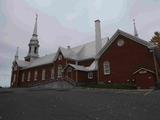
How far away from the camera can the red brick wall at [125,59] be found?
28.0m

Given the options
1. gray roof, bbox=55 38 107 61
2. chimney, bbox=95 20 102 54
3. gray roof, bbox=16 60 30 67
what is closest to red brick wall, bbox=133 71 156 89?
chimney, bbox=95 20 102 54

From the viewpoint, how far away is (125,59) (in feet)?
98.5

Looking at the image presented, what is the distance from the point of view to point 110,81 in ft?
103

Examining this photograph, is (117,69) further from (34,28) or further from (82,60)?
(34,28)

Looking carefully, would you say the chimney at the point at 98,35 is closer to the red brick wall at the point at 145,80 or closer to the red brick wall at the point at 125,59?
the red brick wall at the point at 125,59

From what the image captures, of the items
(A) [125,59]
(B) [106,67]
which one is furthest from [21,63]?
(A) [125,59]

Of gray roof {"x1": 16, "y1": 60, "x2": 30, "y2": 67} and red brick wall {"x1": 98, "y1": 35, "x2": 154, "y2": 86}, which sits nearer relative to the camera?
red brick wall {"x1": 98, "y1": 35, "x2": 154, "y2": 86}

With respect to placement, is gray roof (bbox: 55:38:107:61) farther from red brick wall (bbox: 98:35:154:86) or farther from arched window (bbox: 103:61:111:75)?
red brick wall (bbox: 98:35:154:86)

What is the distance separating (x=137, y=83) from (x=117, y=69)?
4.38 metres

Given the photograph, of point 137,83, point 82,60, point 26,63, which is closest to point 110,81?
point 137,83

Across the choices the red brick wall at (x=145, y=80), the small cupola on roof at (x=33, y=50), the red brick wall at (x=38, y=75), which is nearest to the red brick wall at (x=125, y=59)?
the red brick wall at (x=145, y=80)

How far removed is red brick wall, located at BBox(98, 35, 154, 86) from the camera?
91.8 feet

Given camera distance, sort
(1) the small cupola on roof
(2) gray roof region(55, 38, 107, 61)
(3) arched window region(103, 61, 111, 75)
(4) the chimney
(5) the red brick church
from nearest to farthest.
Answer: (5) the red brick church
(3) arched window region(103, 61, 111, 75)
(4) the chimney
(2) gray roof region(55, 38, 107, 61)
(1) the small cupola on roof

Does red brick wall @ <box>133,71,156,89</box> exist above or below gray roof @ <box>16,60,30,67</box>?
below
